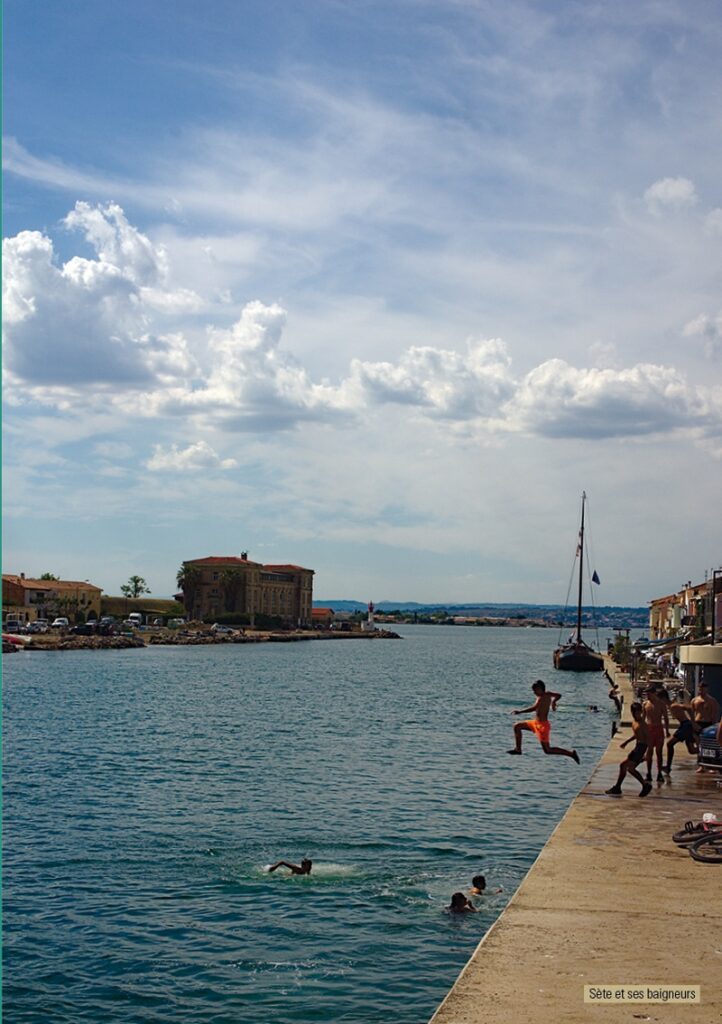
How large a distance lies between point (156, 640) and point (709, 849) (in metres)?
134

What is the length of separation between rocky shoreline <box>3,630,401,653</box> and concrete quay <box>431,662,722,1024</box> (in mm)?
100472

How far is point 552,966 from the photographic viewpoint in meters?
10.2

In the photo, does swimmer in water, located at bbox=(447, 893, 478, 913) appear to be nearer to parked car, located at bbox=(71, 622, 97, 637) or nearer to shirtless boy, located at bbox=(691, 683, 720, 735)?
shirtless boy, located at bbox=(691, 683, 720, 735)

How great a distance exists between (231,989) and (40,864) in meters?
7.90

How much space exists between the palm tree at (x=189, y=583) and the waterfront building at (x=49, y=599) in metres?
16.5

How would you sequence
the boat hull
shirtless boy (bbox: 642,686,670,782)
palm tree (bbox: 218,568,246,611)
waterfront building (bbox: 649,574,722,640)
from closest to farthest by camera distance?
1. shirtless boy (bbox: 642,686,670,782)
2. waterfront building (bbox: 649,574,722,640)
3. the boat hull
4. palm tree (bbox: 218,568,246,611)

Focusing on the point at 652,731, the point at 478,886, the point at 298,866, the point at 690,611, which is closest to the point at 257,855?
the point at 298,866

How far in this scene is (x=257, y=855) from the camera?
2097cm

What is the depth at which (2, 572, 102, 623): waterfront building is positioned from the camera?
497ft

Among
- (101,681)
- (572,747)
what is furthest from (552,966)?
(101,681)

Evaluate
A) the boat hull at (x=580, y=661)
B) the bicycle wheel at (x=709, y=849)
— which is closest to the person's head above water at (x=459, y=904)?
the bicycle wheel at (x=709, y=849)

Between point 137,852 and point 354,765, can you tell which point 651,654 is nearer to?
point 354,765

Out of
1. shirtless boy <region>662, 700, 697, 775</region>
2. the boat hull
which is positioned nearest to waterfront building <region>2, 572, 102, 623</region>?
the boat hull

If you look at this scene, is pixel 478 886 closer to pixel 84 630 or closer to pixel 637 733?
pixel 637 733
